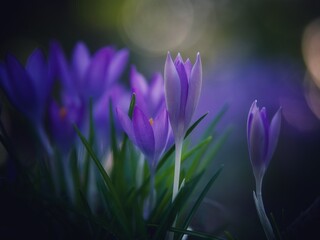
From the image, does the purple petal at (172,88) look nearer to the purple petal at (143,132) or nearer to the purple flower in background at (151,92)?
the purple petal at (143,132)

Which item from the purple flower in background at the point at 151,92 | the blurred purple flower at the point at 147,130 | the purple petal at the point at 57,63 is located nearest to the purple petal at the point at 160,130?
the blurred purple flower at the point at 147,130

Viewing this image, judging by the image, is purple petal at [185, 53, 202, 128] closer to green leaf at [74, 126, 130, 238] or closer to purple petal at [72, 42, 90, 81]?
green leaf at [74, 126, 130, 238]

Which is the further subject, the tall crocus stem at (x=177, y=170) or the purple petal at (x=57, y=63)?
the purple petal at (x=57, y=63)

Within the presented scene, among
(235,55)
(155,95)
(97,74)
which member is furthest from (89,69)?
(235,55)

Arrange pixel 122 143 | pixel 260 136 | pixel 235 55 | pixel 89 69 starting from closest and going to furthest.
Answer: pixel 260 136
pixel 122 143
pixel 89 69
pixel 235 55

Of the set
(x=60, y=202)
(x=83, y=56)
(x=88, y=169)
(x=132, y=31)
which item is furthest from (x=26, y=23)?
(x=60, y=202)

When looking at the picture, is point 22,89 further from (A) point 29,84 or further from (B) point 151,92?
(B) point 151,92

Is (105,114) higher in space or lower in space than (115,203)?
higher
